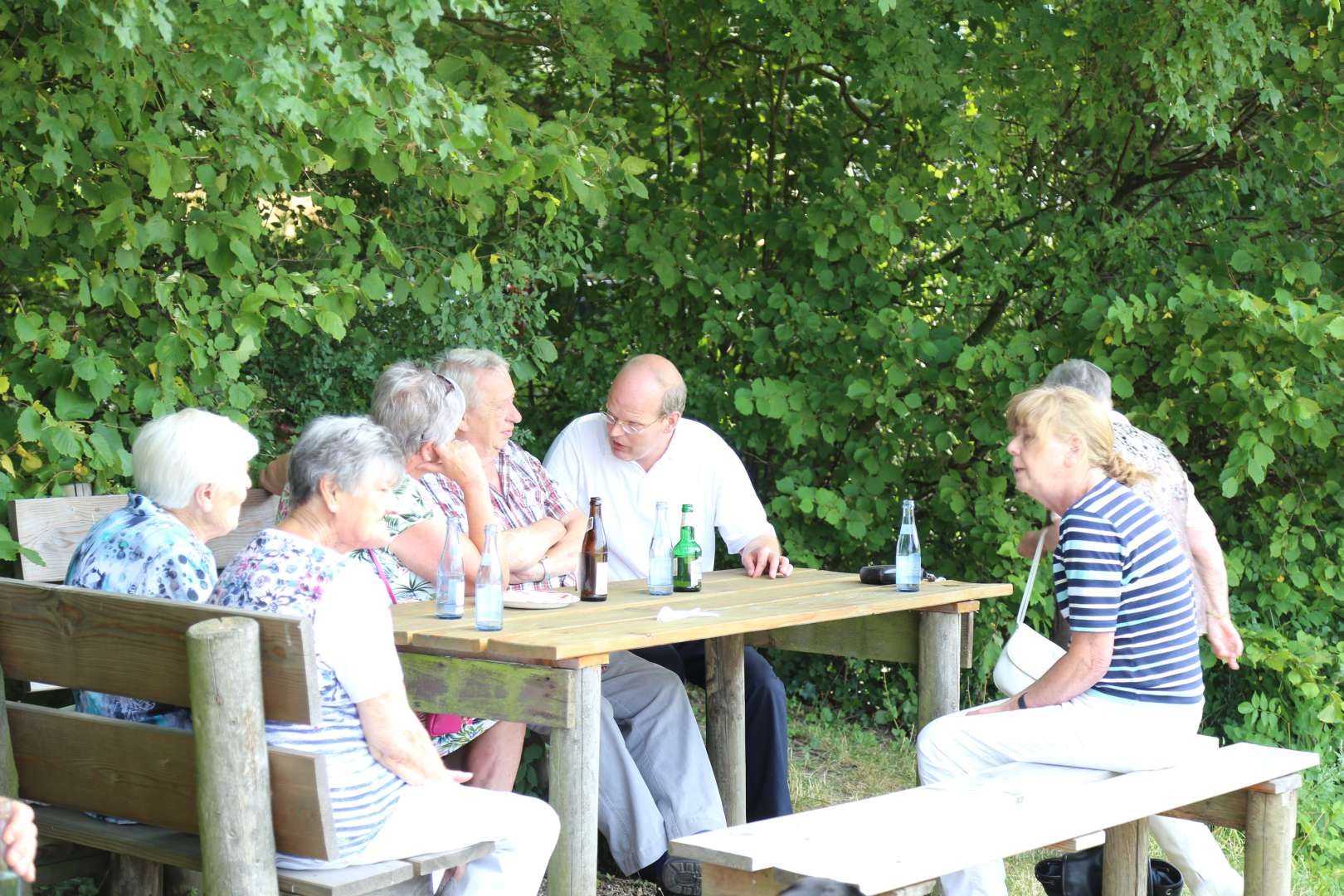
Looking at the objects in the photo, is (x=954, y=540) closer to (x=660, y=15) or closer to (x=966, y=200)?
(x=966, y=200)

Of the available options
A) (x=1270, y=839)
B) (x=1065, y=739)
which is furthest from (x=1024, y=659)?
(x=1270, y=839)

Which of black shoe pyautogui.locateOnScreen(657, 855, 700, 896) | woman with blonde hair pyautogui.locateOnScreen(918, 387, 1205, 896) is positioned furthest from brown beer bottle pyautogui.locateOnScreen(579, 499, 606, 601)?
woman with blonde hair pyautogui.locateOnScreen(918, 387, 1205, 896)

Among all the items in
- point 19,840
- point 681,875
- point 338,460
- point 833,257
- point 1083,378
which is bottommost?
point 681,875

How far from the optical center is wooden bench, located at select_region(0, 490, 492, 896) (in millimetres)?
2520

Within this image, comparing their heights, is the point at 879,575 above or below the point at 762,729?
above

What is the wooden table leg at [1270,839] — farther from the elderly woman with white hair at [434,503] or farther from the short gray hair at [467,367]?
the short gray hair at [467,367]

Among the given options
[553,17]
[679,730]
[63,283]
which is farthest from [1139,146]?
[63,283]

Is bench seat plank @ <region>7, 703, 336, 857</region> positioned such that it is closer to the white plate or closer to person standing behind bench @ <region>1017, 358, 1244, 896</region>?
the white plate

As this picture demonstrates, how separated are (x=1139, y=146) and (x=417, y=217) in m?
3.16

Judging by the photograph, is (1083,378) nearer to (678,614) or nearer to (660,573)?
(660,573)

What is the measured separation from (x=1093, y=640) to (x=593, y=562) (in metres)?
1.27

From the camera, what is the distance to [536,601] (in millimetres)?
3707

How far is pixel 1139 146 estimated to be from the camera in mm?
6453

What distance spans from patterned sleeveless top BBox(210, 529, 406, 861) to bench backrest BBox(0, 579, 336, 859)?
106 mm
